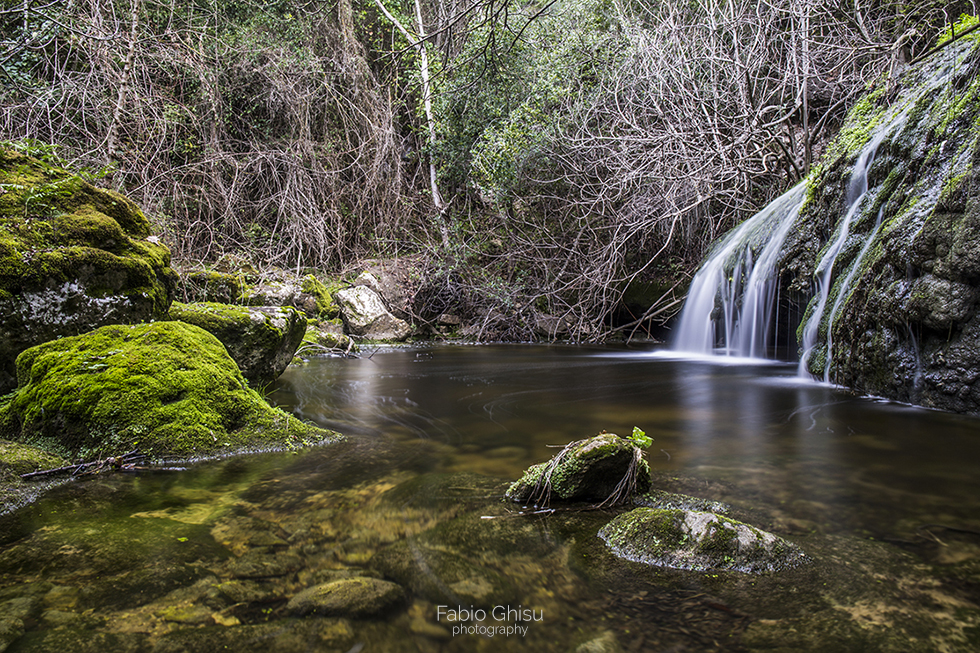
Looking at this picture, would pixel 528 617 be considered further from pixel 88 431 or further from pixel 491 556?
pixel 88 431

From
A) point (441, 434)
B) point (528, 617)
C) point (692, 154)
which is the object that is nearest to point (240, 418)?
point (441, 434)

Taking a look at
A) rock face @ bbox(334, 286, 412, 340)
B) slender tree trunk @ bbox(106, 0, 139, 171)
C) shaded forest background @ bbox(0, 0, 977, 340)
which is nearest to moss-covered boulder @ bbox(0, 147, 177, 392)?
shaded forest background @ bbox(0, 0, 977, 340)

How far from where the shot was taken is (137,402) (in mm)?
2693

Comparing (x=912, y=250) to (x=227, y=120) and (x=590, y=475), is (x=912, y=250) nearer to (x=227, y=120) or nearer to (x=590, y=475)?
(x=590, y=475)

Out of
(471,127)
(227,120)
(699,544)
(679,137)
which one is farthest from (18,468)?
(227,120)

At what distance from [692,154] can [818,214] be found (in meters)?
3.12

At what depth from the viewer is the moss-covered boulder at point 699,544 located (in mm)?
1613

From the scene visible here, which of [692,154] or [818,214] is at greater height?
[692,154]

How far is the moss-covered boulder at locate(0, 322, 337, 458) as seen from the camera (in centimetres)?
257

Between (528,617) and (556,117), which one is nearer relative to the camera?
(528,617)

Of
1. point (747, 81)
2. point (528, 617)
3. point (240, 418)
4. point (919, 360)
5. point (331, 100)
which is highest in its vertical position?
point (331, 100)

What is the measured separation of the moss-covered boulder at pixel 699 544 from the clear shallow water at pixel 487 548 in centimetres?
5

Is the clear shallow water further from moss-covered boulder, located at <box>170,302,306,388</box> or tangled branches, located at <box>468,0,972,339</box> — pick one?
tangled branches, located at <box>468,0,972,339</box>

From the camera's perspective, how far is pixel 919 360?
3.94m
